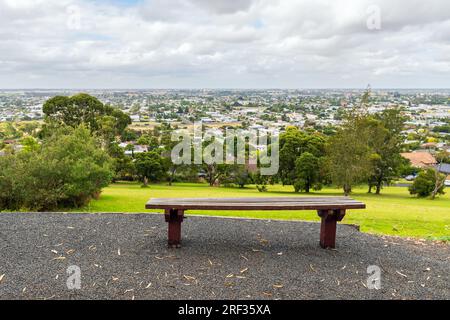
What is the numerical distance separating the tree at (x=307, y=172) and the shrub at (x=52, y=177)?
18032 millimetres

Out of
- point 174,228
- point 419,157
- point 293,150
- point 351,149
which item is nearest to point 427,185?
point 351,149

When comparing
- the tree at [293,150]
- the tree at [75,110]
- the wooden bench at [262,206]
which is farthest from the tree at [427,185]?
the tree at [75,110]

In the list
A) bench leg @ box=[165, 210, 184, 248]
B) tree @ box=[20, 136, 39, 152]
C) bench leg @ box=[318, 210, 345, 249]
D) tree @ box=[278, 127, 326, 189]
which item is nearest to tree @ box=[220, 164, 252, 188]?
tree @ box=[278, 127, 326, 189]

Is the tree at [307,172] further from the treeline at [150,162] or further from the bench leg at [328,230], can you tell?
the bench leg at [328,230]

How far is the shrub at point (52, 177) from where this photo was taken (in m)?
9.21

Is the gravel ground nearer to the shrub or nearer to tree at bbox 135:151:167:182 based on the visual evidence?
the shrub

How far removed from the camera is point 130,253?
18.4ft

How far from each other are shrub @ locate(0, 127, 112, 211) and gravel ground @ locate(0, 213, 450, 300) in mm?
1854

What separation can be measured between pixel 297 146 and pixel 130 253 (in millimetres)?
25491

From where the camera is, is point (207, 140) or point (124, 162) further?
point (207, 140)

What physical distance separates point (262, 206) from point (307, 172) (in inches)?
855

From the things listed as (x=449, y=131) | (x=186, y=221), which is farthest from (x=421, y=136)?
(x=186, y=221)

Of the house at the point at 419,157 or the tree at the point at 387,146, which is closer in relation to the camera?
the tree at the point at 387,146

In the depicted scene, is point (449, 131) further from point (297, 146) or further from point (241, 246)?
point (241, 246)
